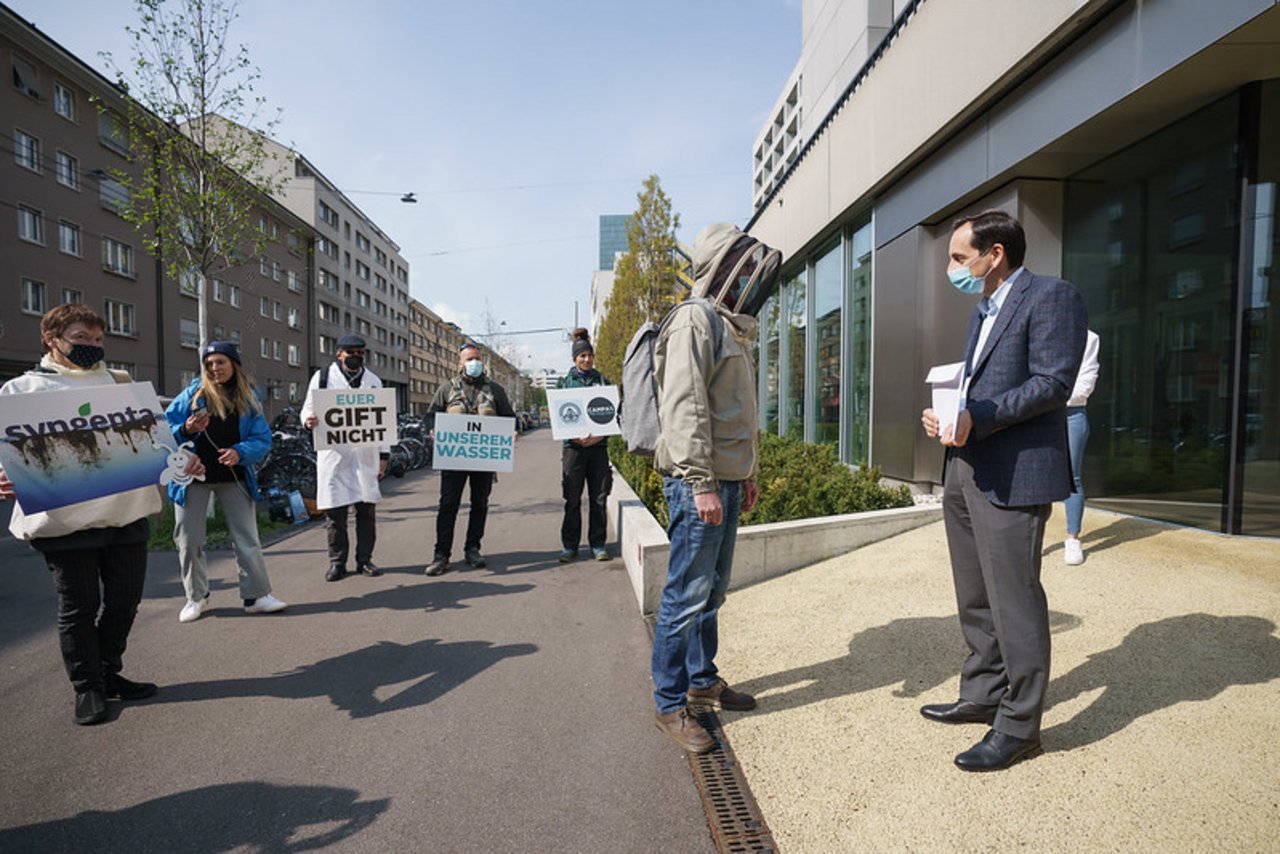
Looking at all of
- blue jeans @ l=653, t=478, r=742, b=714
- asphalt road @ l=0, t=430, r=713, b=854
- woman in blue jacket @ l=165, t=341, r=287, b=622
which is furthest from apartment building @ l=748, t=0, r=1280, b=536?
woman in blue jacket @ l=165, t=341, r=287, b=622

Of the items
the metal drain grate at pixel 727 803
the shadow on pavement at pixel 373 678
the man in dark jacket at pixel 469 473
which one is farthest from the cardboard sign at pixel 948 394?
the man in dark jacket at pixel 469 473

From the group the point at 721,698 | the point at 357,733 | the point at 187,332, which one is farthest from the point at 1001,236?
the point at 187,332

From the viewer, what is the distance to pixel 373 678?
3781 mm

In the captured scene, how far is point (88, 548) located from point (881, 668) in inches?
158

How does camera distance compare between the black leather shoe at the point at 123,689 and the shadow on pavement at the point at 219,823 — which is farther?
the black leather shoe at the point at 123,689

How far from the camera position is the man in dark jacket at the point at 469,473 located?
620cm

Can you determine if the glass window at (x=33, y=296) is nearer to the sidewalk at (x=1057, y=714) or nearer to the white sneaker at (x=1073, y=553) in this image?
the sidewalk at (x=1057, y=714)

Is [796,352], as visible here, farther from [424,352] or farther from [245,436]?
[424,352]

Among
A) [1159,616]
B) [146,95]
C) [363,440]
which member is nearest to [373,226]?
[146,95]

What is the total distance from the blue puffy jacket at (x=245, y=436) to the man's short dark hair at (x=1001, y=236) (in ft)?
14.5

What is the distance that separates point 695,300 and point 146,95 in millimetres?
→ 10910

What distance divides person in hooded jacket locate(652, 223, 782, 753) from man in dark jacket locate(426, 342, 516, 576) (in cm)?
359

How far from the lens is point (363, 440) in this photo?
6043 millimetres

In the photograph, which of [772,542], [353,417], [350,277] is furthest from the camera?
[350,277]
